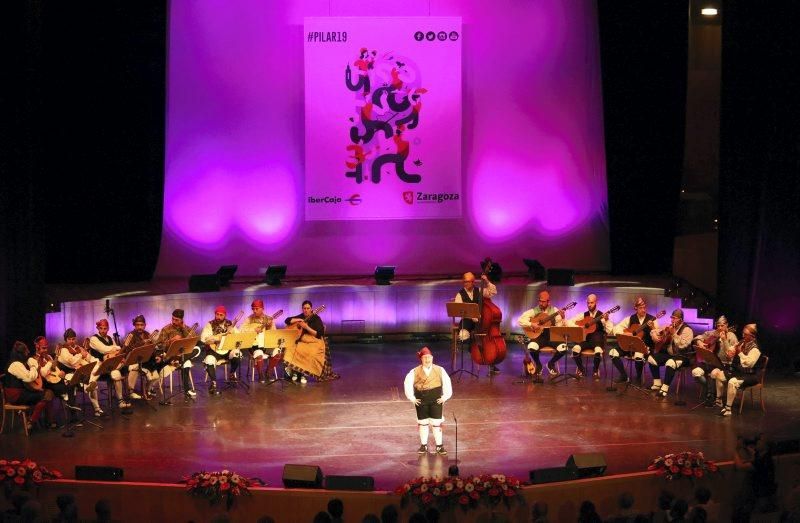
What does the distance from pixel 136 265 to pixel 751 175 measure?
9.30 m

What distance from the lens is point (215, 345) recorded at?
45.6 feet

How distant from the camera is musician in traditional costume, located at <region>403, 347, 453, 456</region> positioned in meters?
11.0

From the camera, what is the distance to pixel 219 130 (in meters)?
17.4

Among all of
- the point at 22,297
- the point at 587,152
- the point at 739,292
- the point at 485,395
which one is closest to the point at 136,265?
the point at 22,297

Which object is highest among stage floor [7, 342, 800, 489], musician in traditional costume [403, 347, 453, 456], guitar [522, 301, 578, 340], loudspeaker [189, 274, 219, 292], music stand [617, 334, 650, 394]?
loudspeaker [189, 274, 219, 292]

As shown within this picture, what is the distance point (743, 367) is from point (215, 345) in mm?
6643

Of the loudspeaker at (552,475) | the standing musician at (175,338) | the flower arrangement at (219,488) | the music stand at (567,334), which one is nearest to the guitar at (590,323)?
the music stand at (567,334)

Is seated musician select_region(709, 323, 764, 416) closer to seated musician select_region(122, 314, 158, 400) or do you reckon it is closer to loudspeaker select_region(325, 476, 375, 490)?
loudspeaker select_region(325, 476, 375, 490)

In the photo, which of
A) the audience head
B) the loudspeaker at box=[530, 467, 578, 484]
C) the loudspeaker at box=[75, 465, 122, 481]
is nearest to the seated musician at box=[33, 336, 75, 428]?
the loudspeaker at box=[75, 465, 122, 481]

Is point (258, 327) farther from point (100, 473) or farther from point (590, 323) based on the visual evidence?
point (100, 473)

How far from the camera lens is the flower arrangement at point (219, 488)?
932 cm

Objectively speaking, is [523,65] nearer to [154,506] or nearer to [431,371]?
[431,371]

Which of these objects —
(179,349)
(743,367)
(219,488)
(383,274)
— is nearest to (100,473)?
(219,488)

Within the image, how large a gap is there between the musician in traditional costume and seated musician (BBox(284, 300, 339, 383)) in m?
3.21
